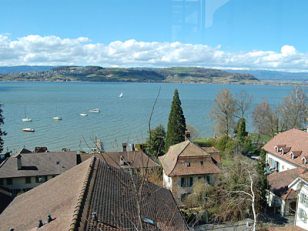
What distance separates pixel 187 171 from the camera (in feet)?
77.0

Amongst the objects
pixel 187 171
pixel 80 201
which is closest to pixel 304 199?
pixel 187 171

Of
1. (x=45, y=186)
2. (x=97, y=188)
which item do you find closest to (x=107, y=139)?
(x=45, y=186)

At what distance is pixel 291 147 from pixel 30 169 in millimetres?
20832

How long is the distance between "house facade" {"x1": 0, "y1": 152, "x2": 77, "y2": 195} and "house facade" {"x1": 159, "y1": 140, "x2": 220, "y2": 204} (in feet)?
27.6

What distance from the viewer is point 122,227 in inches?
343

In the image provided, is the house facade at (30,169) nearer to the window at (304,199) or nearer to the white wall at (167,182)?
the white wall at (167,182)

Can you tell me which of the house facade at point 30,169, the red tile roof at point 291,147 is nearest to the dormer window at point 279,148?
the red tile roof at point 291,147

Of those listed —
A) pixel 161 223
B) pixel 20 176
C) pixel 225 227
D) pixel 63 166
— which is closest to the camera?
pixel 161 223

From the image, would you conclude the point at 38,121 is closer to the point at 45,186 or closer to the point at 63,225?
the point at 45,186

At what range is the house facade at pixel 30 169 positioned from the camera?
1025 inches

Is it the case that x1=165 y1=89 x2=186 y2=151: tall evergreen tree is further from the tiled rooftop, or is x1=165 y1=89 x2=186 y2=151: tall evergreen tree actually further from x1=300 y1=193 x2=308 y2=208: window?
x1=300 y1=193 x2=308 y2=208: window

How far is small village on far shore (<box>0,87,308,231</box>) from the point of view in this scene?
9109 millimetres

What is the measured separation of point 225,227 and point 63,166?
13.6 m

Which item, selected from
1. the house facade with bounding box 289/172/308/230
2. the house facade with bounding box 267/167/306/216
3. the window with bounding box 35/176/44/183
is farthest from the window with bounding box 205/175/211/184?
the window with bounding box 35/176/44/183
